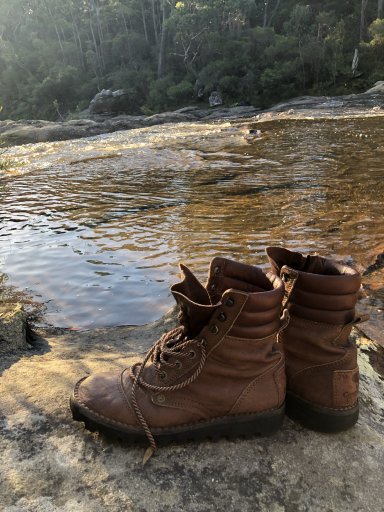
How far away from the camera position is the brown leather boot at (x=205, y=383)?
6.15ft

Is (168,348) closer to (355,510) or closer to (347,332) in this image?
(347,332)

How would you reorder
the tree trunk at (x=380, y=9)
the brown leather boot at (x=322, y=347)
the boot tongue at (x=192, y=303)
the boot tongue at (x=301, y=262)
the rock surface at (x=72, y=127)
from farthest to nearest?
the tree trunk at (x=380, y=9) < the rock surface at (x=72, y=127) < the boot tongue at (x=301, y=262) < the brown leather boot at (x=322, y=347) < the boot tongue at (x=192, y=303)

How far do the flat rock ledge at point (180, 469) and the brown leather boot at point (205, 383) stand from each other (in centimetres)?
9

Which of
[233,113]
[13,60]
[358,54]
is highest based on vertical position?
[13,60]

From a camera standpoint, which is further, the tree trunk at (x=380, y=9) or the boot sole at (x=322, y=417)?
the tree trunk at (x=380, y=9)

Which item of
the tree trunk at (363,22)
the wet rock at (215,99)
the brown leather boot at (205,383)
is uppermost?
the tree trunk at (363,22)

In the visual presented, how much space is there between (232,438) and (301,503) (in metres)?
0.39

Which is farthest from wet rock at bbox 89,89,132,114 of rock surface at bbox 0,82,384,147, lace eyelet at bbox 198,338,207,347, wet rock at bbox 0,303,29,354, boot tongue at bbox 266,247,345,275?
lace eyelet at bbox 198,338,207,347

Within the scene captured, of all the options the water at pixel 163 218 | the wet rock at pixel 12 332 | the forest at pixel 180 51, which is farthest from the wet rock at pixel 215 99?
the wet rock at pixel 12 332

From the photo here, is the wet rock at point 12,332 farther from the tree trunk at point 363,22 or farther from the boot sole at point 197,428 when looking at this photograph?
the tree trunk at point 363,22

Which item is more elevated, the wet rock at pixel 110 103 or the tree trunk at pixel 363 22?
the tree trunk at pixel 363 22

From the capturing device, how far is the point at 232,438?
196 centimetres

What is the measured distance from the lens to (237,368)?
1.91 m

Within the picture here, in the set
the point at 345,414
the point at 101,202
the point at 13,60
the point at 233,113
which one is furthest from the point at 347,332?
the point at 13,60
